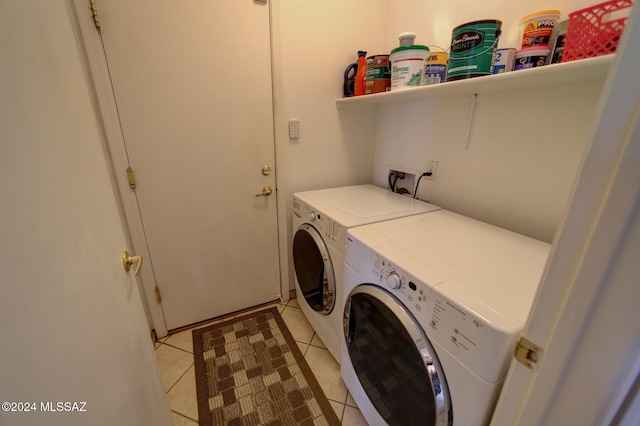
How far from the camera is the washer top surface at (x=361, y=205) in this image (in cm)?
131

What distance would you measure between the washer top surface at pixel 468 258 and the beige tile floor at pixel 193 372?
94cm

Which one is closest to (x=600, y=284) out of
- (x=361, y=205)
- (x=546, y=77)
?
(x=546, y=77)

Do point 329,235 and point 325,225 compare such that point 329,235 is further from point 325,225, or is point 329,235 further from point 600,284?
point 600,284

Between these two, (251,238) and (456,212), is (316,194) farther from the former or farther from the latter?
(456,212)

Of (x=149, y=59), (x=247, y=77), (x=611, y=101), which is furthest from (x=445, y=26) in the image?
(x=149, y=59)

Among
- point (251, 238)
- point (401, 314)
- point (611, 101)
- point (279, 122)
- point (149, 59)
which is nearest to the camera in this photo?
point (611, 101)

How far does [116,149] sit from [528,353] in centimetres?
181

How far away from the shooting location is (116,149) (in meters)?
1.38

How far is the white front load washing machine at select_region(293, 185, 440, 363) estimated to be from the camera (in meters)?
1.31

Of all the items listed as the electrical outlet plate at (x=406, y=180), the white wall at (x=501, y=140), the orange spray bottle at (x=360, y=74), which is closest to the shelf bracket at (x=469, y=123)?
the white wall at (x=501, y=140)

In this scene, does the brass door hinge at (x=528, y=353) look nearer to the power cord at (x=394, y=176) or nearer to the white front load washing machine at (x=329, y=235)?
the white front load washing machine at (x=329, y=235)

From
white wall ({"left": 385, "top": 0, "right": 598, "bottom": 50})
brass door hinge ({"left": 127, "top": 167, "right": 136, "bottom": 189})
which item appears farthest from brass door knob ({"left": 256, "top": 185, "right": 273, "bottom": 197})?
white wall ({"left": 385, "top": 0, "right": 598, "bottom": 50})

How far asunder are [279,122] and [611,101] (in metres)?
1.61

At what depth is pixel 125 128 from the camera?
4.56 feet
